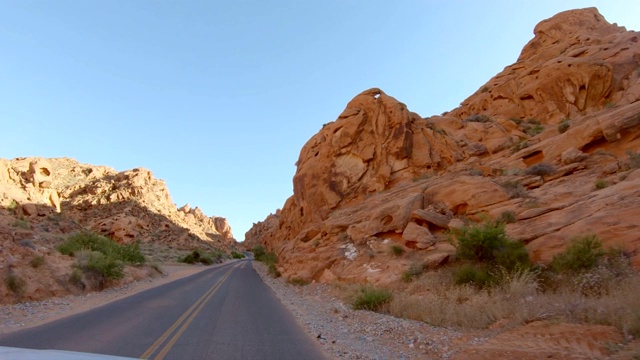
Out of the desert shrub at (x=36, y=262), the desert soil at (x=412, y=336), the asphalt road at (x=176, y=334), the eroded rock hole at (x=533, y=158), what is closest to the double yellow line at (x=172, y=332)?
the asphalt road at (x=176, y=334)

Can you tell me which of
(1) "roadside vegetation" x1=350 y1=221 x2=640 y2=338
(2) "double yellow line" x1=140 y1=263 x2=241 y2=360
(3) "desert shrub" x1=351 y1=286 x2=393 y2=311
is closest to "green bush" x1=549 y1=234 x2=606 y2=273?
(1) "roadside vegetation" x1=350 y1=221 x2=640 y2=338

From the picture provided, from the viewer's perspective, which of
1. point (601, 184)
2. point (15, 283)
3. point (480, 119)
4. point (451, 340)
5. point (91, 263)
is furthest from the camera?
point (480, 119)

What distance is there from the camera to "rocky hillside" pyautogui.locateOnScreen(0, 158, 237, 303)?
15.4 meters

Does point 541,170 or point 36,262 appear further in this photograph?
point 541,170

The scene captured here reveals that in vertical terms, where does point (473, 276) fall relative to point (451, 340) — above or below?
below

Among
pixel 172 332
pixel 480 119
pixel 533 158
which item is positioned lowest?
pixel 172 332

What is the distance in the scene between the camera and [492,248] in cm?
1266

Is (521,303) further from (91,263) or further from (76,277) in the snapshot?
(91,263)

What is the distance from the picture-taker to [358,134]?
32.4 meters

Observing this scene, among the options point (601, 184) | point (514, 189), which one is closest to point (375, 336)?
point (601, 184)

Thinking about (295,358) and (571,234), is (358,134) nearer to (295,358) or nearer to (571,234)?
(571,234)

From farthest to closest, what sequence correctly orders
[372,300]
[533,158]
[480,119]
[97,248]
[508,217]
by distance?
[480,119], [97,248], [533,158], [508,217], [372,300]

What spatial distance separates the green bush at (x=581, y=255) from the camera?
10.3 m

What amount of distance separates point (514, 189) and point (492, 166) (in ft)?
19.7
